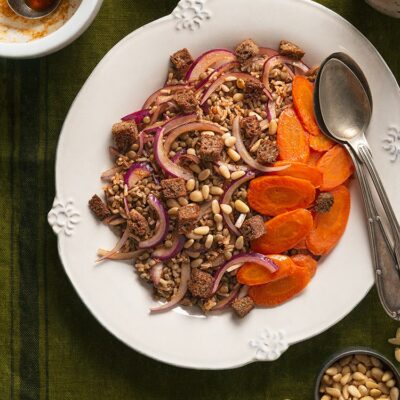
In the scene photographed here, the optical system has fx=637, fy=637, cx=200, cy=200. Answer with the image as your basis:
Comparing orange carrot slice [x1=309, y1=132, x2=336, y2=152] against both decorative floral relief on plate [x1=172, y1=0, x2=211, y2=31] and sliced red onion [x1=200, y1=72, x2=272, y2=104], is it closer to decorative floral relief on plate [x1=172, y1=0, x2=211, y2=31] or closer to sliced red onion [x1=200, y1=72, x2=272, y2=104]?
sliced red onion [x1=200, y1=72, x2=272, y2=104]

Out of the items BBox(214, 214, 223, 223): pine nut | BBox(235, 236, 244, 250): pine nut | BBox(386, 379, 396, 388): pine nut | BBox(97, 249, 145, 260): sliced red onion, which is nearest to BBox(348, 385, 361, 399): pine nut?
BBox(386, 379, 396, 388): pine nut

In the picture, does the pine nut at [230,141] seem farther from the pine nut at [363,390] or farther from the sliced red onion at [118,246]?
the pine nut at [363,390]

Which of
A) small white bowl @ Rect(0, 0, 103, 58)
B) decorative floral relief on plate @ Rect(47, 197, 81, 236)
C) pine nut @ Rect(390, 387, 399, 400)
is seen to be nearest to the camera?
small white bowl @ Rect(0, 0, 103, 58)

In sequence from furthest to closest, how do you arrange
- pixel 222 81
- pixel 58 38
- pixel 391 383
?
pixel 391 383 < pixel 222 81 < pixel 58 38

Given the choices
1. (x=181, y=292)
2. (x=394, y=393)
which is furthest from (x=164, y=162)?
(x=394, y=393)

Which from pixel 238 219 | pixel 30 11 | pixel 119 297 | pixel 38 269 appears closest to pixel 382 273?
pixel 238 219

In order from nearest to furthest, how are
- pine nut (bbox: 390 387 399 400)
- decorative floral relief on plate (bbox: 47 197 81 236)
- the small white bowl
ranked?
the small white bowl → decorative floral relief on plate (bbox: 47 197 81 236) → pine nut (bbox: 390 387 399 400)

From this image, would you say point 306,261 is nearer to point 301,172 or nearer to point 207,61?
point 301,172

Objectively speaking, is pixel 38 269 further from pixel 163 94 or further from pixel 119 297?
pixel 163 94
